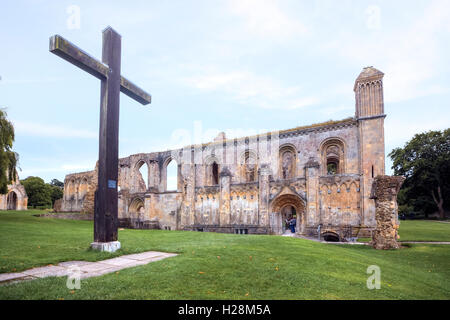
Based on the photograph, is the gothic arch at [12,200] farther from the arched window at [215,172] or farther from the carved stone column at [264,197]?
the carved stone column at [264,197]

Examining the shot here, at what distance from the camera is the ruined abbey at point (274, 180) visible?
19344 millimetres

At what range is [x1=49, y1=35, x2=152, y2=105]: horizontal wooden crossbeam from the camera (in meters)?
6.63

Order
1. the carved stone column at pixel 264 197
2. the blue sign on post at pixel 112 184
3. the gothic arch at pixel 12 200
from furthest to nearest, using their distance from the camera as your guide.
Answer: the gothic arch at pixel 12 200, the carved stone column at pixel 264 197, the blue sign on post at pixel 112 184

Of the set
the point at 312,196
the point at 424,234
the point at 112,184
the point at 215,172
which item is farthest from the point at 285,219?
the point at 112,184

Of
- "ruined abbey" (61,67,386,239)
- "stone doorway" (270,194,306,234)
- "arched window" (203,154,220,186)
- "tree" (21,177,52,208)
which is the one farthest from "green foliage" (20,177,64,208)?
"stone doorway" (270,194,306,234)

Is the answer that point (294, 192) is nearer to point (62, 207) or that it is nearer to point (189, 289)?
point (189, 289)

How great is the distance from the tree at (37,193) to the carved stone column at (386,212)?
6630cm

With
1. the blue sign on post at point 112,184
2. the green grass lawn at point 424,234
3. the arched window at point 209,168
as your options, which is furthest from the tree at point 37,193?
the green grass lawn at point 424,234

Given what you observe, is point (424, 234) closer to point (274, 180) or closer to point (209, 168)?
point (274, 180)

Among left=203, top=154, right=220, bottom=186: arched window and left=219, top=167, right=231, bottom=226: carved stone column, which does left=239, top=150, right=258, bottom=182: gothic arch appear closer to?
left=219, top=167, right=231, bottom=226: carved stone column

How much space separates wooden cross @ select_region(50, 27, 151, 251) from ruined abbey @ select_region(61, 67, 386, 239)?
15.3 meters
